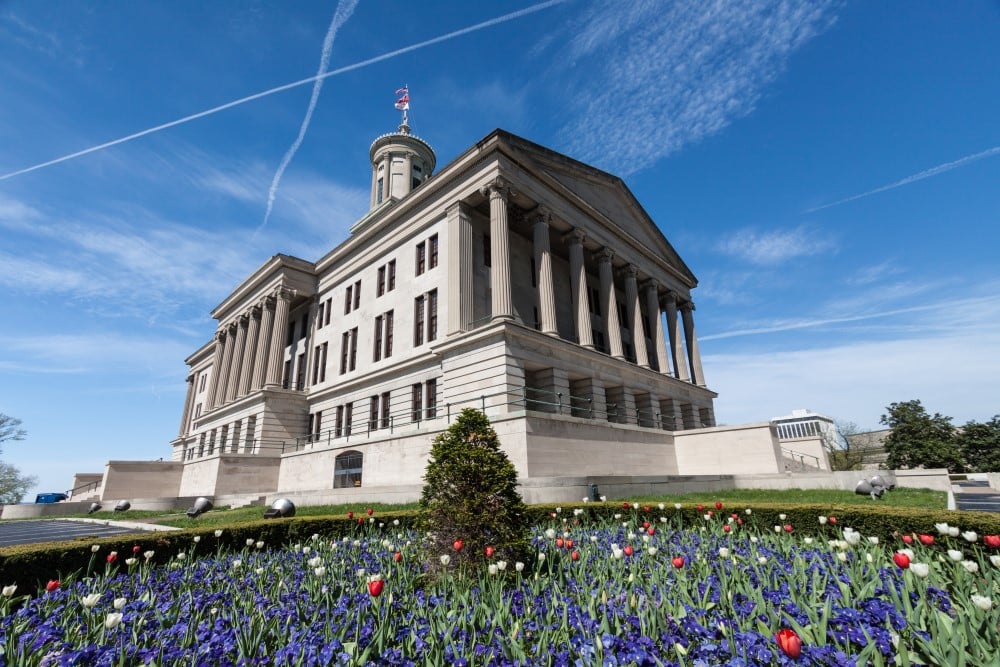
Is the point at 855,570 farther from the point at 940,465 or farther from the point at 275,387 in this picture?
the point at 940,465

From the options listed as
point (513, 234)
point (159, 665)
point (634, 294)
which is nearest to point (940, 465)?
point (634, 294)

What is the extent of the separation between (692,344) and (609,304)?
1559cm

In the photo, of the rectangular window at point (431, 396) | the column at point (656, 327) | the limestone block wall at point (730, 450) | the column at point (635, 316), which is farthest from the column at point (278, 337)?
the limestone block wall at point (730, 450)

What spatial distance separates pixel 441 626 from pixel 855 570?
14.9 ft

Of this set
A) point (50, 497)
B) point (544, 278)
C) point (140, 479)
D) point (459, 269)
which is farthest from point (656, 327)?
point (50, 497)

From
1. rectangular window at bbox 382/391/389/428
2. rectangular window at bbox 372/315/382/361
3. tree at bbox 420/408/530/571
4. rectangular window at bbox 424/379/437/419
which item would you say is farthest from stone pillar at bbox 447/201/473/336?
tree at bbox 420/408/530/571

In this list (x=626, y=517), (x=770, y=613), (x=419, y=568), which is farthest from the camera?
(x=626, y=517)

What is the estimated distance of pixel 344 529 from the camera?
448 inches

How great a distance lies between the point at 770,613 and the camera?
158 inches

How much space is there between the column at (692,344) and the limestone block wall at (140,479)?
46297 mm

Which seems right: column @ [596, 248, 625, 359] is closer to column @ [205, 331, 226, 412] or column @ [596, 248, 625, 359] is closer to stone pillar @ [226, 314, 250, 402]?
stone pillar @ [226, 314, 250, 402]

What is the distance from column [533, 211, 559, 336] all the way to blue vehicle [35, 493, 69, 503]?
53733 millimetres

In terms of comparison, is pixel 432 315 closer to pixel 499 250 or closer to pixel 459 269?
pixel 459 269

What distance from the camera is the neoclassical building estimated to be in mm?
24219
